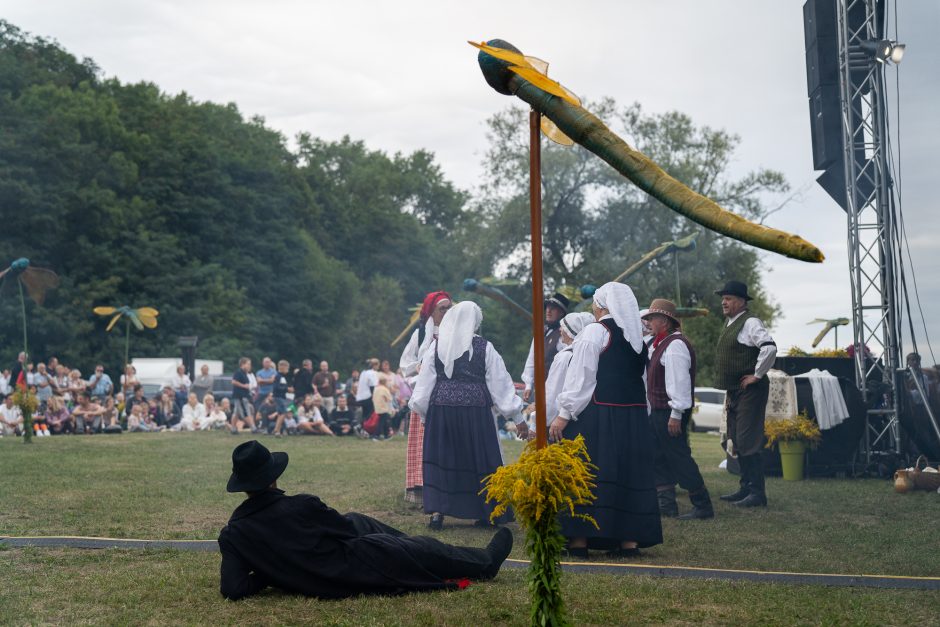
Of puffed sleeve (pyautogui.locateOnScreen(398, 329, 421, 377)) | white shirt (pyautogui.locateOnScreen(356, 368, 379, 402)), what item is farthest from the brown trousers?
white shirt (pyautogui.locateOnScreen(356, 368, 379, 402))

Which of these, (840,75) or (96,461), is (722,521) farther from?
(96,461)

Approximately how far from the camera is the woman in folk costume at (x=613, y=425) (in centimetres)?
734

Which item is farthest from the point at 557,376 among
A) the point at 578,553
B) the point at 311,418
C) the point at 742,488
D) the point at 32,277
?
the point at 311,418

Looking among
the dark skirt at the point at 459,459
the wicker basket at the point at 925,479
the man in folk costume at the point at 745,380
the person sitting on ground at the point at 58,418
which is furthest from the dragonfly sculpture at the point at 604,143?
the person sitting on ground at the point at 58,418

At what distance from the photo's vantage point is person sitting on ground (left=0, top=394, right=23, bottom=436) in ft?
66.5

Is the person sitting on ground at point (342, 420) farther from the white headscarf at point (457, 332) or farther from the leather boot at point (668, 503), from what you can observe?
the white headscarf at point (457, 332)

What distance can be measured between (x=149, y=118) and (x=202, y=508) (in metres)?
37.3

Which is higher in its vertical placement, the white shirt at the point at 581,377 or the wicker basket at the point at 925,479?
the white shirt at the point at 581,377

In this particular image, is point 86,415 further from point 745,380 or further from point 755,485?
point 755,485

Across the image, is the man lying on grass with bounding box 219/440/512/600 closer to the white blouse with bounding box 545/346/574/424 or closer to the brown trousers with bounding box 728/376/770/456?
the white blouse with bounding box 545/346/574/424

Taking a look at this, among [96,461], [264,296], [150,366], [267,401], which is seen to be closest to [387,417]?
[267,401]

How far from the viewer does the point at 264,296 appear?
46.3 meters

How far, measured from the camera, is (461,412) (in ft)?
29.3

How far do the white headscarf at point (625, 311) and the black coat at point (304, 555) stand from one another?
2551mm
